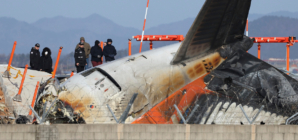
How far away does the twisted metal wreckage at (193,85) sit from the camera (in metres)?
12.8

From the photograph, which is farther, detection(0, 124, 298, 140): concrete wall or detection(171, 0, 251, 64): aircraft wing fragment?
detection(171, 0, 251, 64): aircraft wing fragment

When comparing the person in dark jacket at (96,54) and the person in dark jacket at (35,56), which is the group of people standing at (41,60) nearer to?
the person in dark jacket at (35,56)

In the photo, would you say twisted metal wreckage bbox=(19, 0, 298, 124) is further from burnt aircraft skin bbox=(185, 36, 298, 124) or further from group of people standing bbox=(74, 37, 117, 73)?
group of people standing bbox=(74, 37, 117, 73)

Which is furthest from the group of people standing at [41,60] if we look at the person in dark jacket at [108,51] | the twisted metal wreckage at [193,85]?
the twisted metal wreckage at [193,85]

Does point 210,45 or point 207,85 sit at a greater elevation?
point 210,45

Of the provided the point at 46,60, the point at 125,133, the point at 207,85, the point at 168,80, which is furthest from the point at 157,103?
the point at 46,60

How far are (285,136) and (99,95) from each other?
5.35 m

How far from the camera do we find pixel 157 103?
43.8 feet

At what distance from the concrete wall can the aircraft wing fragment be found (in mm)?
3732

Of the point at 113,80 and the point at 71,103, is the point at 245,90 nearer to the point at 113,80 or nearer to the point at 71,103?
the point at 113,80

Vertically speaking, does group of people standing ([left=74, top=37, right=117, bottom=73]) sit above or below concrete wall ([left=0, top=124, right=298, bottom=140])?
above

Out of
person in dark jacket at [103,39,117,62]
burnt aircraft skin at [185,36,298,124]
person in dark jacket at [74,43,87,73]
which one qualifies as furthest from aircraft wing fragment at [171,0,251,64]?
person in dark jacket at [74,43,87,73]

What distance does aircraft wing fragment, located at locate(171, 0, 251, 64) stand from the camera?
1281 centimetres

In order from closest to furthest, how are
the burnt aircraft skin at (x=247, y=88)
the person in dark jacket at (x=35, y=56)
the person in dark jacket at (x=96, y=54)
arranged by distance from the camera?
the burnt aircraft skin at (x=247, y=88) → the person in dark jacket at (x=96, y=54) → the person in dark jacket at (x=35, y=56)
